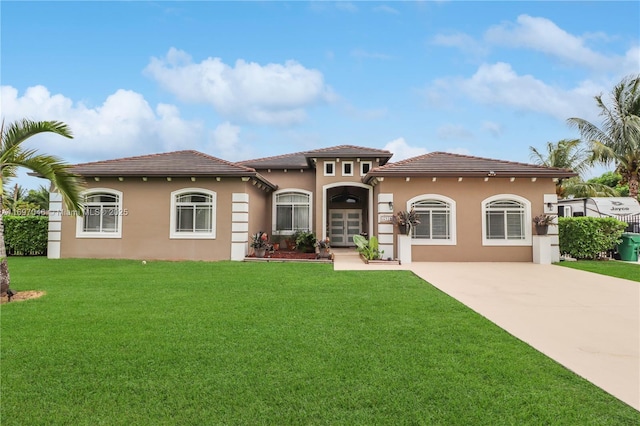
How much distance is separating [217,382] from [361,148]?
591 inches

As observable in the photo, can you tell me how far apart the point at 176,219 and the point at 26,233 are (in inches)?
271

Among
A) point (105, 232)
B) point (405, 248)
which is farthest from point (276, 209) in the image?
point (105, 232)

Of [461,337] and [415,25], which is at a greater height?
[415,25]

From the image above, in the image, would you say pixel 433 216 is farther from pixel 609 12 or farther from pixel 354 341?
pixel 354 341

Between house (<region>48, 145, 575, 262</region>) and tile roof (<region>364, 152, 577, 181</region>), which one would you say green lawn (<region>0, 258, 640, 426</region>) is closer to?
house (<region>48, 145, 575, 262</region>)

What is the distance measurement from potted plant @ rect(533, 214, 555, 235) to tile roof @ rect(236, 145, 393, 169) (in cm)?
674

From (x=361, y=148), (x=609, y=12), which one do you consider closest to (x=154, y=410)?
(x=361, y=148)

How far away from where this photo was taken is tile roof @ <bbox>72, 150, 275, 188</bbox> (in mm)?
13484

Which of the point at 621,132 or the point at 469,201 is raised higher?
the point at 621,132

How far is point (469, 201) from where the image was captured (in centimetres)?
1386

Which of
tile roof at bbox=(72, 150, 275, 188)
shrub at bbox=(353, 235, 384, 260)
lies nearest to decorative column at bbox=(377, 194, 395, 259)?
shrub at bbox=(353, 235, 384, 260)

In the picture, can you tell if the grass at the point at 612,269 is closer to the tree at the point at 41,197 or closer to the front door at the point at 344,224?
the front door at the point at 344,224

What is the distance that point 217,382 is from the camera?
10.9ft

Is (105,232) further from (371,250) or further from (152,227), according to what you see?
(371,250)
